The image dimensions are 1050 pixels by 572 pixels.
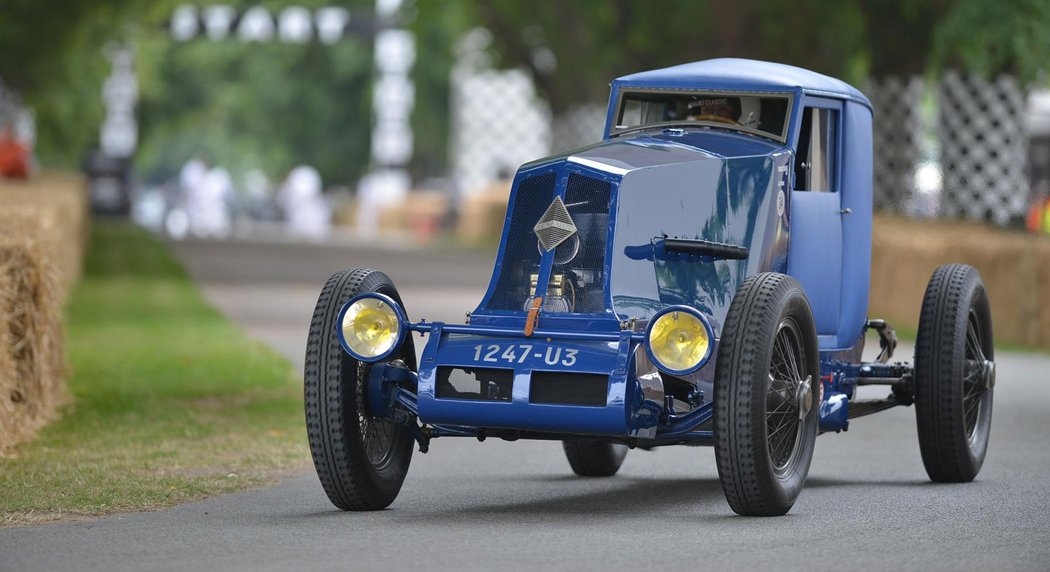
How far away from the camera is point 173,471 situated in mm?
10352

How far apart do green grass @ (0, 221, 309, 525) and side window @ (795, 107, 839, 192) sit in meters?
3.18

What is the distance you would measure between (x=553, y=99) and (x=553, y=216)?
3051 cm

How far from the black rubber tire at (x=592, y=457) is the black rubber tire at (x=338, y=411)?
1.82 metres

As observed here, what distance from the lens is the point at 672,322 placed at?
27.7 ft

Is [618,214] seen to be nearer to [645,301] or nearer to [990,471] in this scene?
[645,301]

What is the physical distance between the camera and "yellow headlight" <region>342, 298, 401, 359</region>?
8.71 m

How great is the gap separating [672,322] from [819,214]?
2.06 meters

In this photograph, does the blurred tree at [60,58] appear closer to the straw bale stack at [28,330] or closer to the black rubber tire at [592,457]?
the straw bale stack at [28,330]

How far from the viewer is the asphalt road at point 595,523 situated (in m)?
7.53

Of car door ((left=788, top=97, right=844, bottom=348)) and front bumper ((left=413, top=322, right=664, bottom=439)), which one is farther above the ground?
car door ((left=788, top=97, right=844, bottom=348))

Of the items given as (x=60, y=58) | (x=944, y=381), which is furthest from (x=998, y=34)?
(x=60, y=58)

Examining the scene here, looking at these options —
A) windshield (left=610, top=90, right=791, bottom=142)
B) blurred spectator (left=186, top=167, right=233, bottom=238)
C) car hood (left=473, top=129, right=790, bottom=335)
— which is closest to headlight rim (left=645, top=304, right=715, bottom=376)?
car hood (left=473, top=129, right=790, bottom=335)

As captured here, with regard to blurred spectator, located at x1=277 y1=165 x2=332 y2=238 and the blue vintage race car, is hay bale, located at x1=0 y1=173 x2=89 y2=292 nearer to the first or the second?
the blue vintage race car

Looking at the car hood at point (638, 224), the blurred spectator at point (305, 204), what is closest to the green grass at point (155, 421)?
the car hood at point (638, 224)
